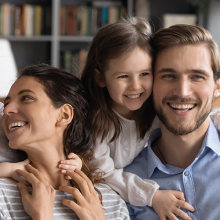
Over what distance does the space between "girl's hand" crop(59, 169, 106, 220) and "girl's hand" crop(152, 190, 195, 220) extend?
0.85ft

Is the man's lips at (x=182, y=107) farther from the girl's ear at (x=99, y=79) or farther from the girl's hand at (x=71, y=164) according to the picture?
the girl's hand at (x=71, y=164)

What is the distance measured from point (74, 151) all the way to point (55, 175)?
143 mm

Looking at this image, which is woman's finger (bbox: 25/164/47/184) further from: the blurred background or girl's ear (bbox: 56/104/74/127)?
the blurred background

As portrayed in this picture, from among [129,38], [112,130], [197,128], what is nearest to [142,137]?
[112,130]

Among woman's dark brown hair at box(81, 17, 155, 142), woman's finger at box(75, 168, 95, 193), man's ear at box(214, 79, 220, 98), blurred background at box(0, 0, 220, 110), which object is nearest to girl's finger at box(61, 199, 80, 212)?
woman's finger at box(75, 168, 95, 193)

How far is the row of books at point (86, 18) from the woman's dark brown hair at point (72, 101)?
8.06 feet

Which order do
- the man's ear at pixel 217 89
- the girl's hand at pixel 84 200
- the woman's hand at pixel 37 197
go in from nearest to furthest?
1. the woman's hand at pixel 37 197
2. the girl's hand at pixel 84 200
3. the man's ear at pixel 217 89

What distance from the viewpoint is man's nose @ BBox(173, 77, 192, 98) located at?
1.38 m

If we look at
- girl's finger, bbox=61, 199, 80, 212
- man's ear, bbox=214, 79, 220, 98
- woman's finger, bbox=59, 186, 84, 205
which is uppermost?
man's ear, bbox=214, 79, 220, 98

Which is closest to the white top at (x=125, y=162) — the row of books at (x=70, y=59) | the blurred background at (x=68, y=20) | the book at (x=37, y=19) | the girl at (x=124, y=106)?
the girl at (x=124, y=106)

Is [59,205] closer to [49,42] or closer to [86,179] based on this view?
[86,179]

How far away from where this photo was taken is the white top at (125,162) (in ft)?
4.72

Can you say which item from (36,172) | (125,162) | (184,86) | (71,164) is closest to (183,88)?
(184,86)

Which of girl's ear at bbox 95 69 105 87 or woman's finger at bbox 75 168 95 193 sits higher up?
girl's ear at bbox 95 69 105 87
